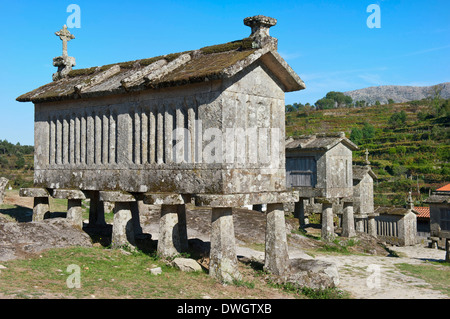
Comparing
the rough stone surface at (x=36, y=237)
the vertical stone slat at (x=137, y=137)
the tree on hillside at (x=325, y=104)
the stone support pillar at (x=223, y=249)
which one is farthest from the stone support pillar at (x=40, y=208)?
the tree on hillside at (x=325, y=104)

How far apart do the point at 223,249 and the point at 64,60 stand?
28.3ft

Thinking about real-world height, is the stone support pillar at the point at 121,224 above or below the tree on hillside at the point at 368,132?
below

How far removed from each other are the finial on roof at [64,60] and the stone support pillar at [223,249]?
7.94 metres

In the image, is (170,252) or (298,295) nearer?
(298,295)

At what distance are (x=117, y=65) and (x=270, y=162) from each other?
5.58m

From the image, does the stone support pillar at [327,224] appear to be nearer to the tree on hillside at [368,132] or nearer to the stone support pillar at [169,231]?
the stone support pillar at [169,231]

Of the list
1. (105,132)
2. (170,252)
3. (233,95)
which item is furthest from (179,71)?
(170,252)

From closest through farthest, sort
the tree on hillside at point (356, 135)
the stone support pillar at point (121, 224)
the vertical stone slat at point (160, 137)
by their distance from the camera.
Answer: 1. the vertical stone slat at point (160, 137)
2. the stone support pillar at point (121, 224)
3. the tree on hillside at point (356, 135)

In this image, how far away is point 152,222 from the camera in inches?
697

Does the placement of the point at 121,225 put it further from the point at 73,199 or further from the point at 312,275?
the point at 312,275

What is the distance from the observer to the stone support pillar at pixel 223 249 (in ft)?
30.9

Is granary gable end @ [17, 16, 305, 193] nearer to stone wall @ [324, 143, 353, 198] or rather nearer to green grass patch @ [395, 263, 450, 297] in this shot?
green grass patch @ [395, 263, 450, 297]

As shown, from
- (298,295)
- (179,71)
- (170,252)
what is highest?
(179,71)
